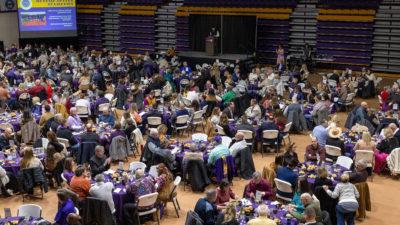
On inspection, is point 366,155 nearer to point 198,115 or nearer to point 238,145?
point 238,145

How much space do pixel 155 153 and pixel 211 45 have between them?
1710 cm

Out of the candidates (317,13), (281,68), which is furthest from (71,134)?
(317,13)

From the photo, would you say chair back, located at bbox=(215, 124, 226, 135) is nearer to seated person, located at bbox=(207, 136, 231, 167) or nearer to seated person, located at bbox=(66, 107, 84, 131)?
seated person, located at bbox=(207, 136, 231, 167)

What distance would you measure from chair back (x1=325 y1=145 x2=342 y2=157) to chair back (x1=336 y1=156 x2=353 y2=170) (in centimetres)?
80

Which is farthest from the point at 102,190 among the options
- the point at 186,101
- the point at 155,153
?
the point at 186,101

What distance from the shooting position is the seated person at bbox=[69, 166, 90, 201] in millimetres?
9938

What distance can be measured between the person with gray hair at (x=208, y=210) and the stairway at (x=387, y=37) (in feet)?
63.6

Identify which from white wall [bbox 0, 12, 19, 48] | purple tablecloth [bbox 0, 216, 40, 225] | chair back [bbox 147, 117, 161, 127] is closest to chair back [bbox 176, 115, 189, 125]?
chair back [bbox 147, 117, 161, 127]

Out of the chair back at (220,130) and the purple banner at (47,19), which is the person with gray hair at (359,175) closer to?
the chair back at (220,130)

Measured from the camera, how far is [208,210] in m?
9.04

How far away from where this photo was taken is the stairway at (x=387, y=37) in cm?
2536

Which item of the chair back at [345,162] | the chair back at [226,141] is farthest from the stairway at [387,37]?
the chair back at [345,162]

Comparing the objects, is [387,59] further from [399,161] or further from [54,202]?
[54,202]

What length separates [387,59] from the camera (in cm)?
2591
